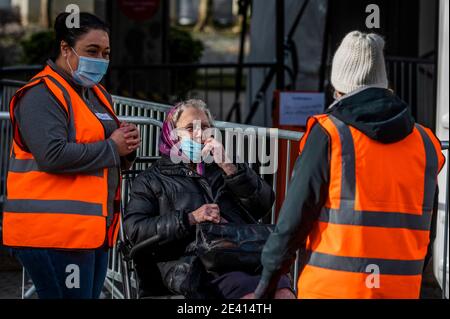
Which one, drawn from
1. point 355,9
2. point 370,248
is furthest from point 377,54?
point 355,9

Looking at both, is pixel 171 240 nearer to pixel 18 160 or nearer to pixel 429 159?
pixel 18 160

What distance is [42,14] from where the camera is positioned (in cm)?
3070

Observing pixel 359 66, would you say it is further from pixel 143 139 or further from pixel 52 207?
pixel 143 139

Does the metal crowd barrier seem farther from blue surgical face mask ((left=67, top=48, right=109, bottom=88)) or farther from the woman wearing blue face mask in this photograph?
blue surgical face mask ((left=67, top=48, right=109, bottom=88))

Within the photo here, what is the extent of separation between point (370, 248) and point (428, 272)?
133 inches

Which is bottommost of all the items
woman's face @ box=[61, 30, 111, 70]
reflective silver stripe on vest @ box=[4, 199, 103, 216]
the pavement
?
the pavement

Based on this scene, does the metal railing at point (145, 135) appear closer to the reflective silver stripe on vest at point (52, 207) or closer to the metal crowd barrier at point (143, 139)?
the metal crowd barrier at point (143, 139)

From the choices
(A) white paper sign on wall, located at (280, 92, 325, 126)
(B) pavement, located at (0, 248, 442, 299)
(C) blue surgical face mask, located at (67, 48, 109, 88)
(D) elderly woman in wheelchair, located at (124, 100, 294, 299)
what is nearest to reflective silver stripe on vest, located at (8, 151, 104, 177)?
(C) blue surgical face mask, located at (67, 48, 109, 88)

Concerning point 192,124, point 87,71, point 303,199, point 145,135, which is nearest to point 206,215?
point 192,124

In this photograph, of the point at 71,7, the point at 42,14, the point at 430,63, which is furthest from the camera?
the point at 42,14

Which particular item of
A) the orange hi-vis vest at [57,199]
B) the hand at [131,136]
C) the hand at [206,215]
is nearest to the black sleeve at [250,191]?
the hand at [206,215]

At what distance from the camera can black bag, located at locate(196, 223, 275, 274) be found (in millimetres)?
4055

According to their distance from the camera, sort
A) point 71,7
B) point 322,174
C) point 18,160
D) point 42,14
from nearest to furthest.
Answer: point 322,174 → point 18,160 → point 71,7 → point 42,14

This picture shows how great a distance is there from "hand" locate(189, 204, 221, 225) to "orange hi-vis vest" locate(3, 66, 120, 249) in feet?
1.52
